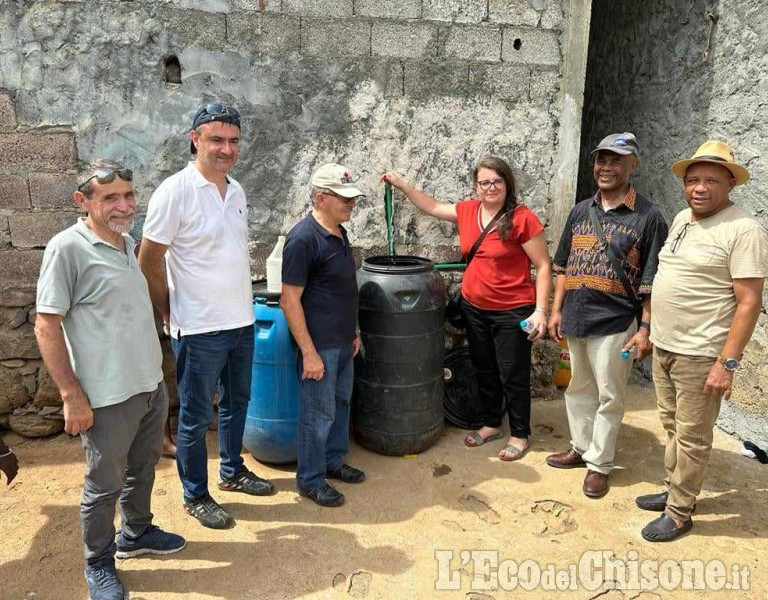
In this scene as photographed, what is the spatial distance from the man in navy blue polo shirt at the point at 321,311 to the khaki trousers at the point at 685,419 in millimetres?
1650

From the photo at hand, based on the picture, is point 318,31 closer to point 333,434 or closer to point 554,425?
point 333,434

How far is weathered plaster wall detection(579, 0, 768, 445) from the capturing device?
4008 mm

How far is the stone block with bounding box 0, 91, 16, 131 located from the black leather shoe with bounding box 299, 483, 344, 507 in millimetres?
2864

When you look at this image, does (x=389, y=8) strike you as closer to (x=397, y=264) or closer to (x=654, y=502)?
(x=397, y=264)

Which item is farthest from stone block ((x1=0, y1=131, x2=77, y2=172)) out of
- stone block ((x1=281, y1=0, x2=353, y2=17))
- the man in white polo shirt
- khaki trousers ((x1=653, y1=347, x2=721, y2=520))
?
khaki trousers ((x1=653, y1=347, x2=721, y2=520))

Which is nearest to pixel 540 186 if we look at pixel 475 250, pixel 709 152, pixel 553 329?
pixel 475 250

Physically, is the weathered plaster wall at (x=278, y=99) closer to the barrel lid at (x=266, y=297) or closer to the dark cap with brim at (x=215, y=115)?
the barrel lid at (x=266, y=297)

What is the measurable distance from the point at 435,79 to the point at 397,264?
1.28m

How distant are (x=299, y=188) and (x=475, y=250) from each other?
126 centimetres

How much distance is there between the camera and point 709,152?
284 cm

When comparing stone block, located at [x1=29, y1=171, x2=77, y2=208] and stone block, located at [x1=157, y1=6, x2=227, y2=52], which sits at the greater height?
stone block, located at [x1=157, y1=6, x2=227, y2=52]

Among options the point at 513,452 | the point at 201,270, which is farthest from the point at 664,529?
the point at 201,270

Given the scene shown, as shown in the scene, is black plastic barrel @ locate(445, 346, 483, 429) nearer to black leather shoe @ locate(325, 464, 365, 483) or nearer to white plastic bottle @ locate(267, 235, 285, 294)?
black leather shoe @ locate(325, 464, 365, 483)

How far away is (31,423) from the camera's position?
160 inches
